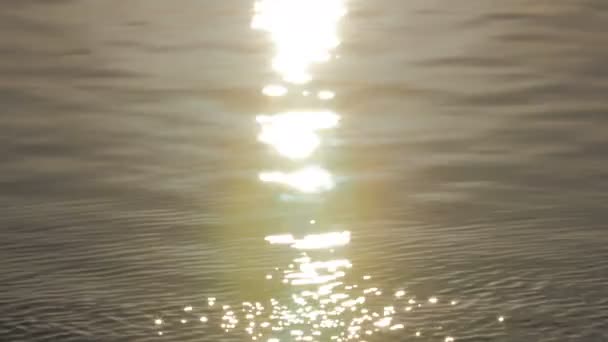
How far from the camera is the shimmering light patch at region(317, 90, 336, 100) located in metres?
5.95

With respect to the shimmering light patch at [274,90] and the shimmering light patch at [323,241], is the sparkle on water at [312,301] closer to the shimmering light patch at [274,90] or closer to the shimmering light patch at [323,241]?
the shimmering light patch at [323,241]

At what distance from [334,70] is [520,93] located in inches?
27.4

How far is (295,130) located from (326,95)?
0.42 meters

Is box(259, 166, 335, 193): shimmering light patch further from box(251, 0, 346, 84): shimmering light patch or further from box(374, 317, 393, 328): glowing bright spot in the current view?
box(374, 317, 393, 328): glowing bright spot

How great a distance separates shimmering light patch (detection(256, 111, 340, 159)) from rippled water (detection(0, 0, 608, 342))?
0.5 inches

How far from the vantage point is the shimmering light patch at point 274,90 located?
19.7 feet

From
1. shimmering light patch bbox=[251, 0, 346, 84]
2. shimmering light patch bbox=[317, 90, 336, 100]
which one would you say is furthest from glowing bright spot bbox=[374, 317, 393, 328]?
shimmering light patch bbox=[251, 0, 346, 84]

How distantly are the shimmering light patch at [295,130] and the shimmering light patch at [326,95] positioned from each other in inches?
6.5

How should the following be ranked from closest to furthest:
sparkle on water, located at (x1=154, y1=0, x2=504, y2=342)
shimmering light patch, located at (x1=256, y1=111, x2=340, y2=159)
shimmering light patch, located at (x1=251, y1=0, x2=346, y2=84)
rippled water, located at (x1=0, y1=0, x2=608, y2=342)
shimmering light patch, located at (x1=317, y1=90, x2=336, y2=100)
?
sparkle on water, located at (x1=154, y1=0, x2=504, y2=342), rippled water, located at (x1=0, y1=0, x2=608, y2=342), shimmering light patch, located at (x1=256, y1=111, x2=340, y2=159), shimmering light patch, located at (x1=317, y1=90, x2=336, y2=100), shimmering light patch, located at (x1=251, y1=0, x2=346, y2=84)

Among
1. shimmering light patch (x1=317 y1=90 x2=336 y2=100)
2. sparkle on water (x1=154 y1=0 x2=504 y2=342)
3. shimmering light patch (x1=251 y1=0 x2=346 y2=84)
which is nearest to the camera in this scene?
sparkle on water (x1=154 y1=0 x2=504 y2=342)

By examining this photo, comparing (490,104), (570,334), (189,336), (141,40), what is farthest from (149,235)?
(141,40)

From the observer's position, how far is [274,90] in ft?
19.8

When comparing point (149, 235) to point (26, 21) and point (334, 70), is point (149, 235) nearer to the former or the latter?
point (334, 70)

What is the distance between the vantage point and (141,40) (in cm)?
669
